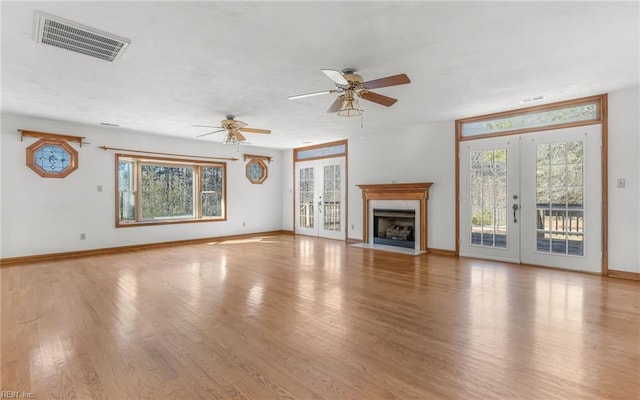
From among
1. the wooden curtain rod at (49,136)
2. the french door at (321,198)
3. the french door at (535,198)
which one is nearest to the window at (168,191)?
the wooden curtain rod at (49,136)

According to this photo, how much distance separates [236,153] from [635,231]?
812cm

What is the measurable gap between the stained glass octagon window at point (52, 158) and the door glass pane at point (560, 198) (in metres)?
8.42

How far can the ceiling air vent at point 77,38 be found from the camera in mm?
2581

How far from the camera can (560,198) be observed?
4891 millimetres

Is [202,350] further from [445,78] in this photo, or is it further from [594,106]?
[594,106]

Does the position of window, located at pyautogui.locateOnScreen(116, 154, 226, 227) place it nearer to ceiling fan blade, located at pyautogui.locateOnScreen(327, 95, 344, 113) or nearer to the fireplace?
the fireplace

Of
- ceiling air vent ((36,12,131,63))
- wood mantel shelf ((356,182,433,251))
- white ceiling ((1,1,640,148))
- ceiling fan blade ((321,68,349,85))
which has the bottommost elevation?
wood mantel shelf ((356,182,433,251))

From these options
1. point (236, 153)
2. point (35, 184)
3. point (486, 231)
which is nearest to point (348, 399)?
point (486, 231)

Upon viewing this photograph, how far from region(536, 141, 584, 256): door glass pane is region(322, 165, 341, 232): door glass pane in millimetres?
4408

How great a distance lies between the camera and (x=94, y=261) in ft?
18.6

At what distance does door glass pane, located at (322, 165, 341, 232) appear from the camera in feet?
27.2

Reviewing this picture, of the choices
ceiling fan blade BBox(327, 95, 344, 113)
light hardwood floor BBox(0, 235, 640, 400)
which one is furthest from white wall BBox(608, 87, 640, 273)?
ceiling fan blade BBox(327, 95, 344, 113)

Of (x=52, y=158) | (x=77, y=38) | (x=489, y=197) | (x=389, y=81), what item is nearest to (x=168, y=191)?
(x=52, y=158)

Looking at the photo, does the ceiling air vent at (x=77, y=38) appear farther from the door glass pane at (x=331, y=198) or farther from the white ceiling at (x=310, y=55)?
the door glass pane at (x=331, y=198)
